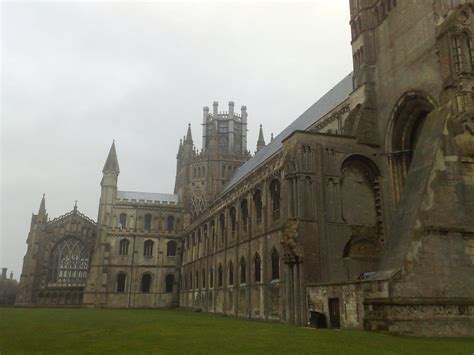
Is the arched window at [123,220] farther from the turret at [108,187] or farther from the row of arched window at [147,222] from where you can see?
the turret at [108,187]

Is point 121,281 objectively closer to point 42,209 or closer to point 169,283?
point 169,283

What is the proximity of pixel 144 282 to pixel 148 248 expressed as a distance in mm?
5095

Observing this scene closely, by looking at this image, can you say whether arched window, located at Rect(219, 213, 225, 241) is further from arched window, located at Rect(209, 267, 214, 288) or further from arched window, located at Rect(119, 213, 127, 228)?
arched window, located at Rect(119, 213, 127, 228)

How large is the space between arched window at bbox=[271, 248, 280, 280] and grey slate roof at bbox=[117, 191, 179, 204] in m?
42.1

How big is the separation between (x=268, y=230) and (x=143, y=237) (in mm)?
38208

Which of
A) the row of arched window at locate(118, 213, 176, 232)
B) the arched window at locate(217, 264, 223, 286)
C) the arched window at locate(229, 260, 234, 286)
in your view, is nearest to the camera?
the arched window at locate(229, 260, 234, 286)

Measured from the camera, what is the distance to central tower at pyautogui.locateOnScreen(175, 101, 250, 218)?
233 feet

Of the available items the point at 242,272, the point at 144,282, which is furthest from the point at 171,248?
the point at 242,272

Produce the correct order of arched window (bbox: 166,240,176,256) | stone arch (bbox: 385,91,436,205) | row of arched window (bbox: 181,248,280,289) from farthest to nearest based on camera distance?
arched window (bbox: 166,240,176,256) < row of arched window (bbox: 181,248,280,289) < stone arch (bbox: 385,91,436,205)

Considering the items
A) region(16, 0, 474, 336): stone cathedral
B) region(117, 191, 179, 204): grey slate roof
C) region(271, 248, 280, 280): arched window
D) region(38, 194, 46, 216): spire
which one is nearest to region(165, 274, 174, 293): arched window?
region(16, 0, 474, 336): stone cathedral

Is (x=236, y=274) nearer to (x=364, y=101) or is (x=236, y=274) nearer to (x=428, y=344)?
(x=364, y=101)

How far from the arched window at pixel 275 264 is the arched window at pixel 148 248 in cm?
3847

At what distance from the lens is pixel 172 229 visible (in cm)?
6975

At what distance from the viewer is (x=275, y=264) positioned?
3128 centimetres
